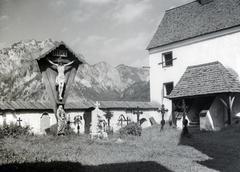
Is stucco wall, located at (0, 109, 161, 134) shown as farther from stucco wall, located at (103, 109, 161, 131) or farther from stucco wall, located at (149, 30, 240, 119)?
stucco wall, located at (149, 30, 240, 119)

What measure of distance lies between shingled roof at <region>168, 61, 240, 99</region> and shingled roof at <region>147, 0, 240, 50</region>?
2.72 m

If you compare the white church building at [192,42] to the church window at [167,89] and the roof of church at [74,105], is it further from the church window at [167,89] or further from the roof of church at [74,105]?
the roof of church at [74,105]

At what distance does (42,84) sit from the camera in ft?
163

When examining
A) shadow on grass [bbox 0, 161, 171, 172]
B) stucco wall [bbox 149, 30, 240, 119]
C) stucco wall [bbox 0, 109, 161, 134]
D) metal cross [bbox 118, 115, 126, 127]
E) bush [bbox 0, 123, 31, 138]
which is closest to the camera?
shadow on grass [bbox 0, 161, 171, 172]

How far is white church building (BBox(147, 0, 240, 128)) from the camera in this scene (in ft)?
70.6

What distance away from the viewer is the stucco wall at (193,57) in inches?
839

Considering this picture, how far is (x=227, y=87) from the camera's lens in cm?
1895

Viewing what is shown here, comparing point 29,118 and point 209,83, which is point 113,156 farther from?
point 209,83

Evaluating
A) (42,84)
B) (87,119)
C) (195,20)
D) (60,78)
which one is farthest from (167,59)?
(42,84)

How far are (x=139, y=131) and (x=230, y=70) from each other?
24.6 ft

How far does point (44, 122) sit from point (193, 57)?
11582 mm

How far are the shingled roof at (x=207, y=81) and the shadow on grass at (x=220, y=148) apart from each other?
3211 mm

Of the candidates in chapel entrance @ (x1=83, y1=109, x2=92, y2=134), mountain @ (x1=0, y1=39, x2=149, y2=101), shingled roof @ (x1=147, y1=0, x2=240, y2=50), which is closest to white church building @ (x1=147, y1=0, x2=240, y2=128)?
shingled roof @ (x1=147, y1=0, x2=240, y2=50)

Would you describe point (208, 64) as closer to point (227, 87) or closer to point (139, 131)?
point (227, 87)
